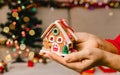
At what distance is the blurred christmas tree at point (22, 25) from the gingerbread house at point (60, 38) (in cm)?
159

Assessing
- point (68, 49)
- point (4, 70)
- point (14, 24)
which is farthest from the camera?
point (14, 24)

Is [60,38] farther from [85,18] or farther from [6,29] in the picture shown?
[85,18]

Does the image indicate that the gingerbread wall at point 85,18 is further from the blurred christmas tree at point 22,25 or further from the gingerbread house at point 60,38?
the gingerbread house at point 60,38

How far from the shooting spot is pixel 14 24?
252 centimetres

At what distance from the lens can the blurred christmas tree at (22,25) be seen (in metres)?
2.54

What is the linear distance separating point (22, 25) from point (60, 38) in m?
1.63

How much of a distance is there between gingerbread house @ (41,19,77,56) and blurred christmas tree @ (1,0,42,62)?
1.59 m

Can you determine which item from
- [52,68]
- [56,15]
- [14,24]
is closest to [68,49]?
[52,68]

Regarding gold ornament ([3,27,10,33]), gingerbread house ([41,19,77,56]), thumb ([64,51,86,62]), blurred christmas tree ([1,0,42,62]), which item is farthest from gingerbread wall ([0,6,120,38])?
thumb ([64,51,86,62])

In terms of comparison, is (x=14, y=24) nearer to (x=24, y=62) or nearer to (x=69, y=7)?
(x=24, y=62)

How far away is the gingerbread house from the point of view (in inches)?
36.7

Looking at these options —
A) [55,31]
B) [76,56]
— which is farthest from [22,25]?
[76,56]

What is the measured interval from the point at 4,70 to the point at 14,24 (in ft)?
1.50

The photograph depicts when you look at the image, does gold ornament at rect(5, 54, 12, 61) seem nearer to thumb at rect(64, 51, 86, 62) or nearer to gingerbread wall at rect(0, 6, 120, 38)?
gingerbread wall at rect(0, 6, 120, 38)
